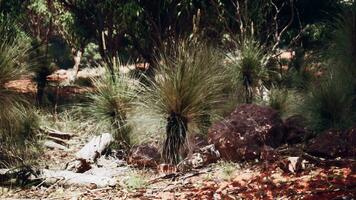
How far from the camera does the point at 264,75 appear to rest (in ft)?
27.2

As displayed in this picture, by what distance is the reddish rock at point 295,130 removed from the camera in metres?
5.92

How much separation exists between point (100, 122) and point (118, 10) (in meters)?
5.17

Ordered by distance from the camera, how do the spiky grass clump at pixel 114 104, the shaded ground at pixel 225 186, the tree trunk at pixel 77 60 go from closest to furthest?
the shaded ground at pixel 225 186 < the spiky grass clump at pixel 114 104 < the tree trunk at pixel 77 60

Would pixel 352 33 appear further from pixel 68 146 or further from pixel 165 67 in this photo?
pixel 68 146

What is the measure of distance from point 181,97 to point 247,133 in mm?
978

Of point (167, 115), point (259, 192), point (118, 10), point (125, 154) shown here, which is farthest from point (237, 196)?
point (118, 10)

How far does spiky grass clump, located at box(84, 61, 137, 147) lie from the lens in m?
6.74

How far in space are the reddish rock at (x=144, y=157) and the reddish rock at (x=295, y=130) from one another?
1781 mm

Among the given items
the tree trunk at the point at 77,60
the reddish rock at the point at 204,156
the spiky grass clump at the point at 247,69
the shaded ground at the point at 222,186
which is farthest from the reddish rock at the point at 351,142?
the tree trunk at the point at 77,60

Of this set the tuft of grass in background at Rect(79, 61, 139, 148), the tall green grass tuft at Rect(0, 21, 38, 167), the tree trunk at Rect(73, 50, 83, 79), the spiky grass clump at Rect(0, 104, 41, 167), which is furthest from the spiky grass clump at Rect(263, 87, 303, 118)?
the tree trunk at Rect(73, 50, 83, 79)

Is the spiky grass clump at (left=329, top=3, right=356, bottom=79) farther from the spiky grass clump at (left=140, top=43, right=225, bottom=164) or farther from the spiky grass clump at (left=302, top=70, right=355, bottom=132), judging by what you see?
the spiky grass clump at (left=140, top=43, right=225, bottom=164)

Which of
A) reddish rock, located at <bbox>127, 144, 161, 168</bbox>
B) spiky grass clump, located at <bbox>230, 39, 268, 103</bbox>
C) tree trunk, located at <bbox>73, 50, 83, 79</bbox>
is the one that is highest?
tree trunk, located at <bbox>73, 50, 83, 79</bbox>

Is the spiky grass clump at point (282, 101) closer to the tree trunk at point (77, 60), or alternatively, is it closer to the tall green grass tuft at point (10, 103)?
the tall green grass tuft at point (10, 103)

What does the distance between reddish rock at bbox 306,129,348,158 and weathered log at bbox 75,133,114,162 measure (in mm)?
3024
